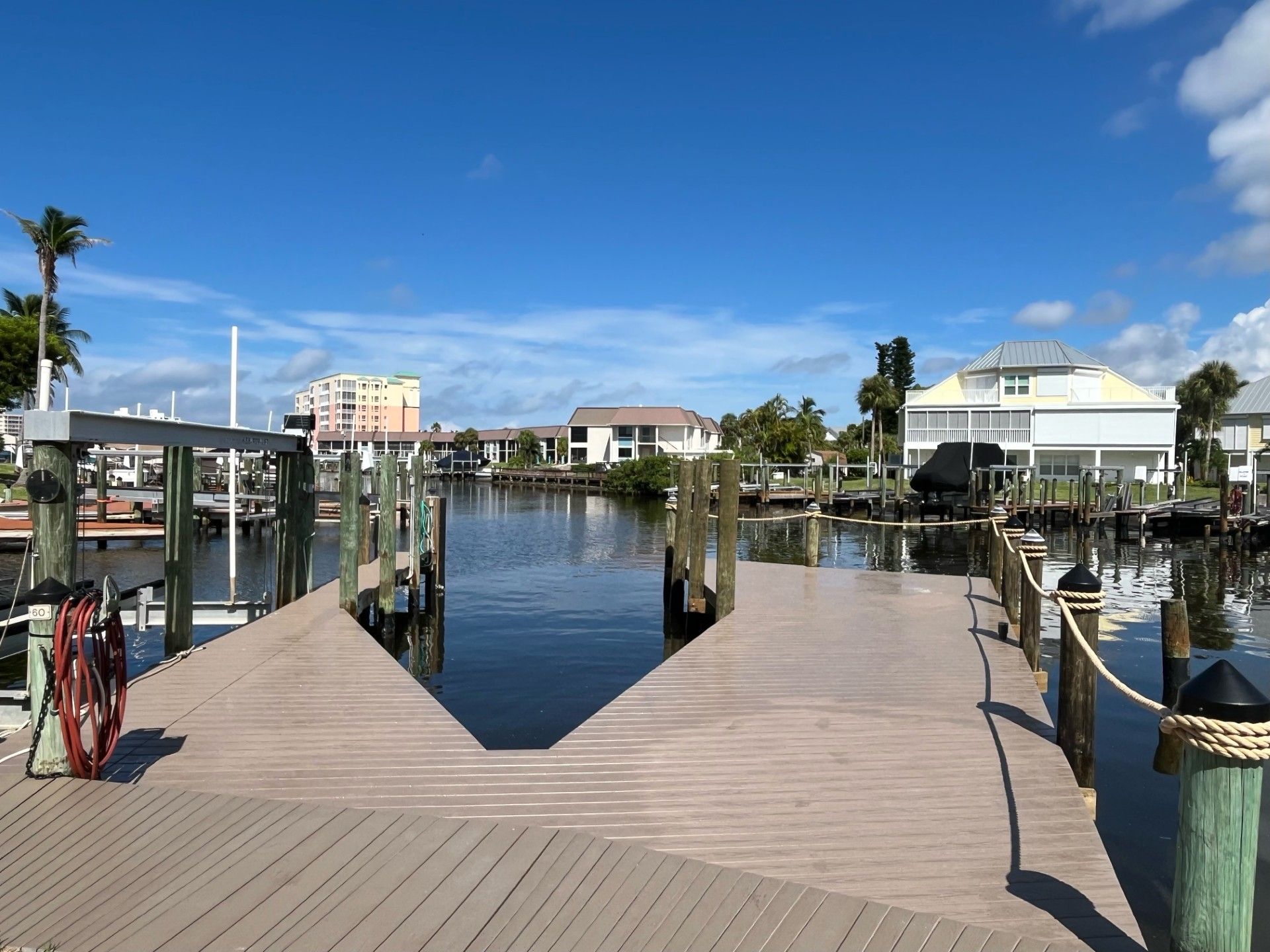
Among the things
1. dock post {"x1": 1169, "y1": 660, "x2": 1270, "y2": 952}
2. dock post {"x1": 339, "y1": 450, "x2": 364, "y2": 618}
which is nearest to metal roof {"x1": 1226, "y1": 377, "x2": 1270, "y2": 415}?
dock post {"x1": 339, "y1": 450, "x2": 364, "y2": 618}

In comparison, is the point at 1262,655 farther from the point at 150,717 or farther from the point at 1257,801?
the point at 150,717

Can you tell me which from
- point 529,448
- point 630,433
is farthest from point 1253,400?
point 529,448

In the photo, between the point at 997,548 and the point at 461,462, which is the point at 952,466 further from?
the point at 461,462

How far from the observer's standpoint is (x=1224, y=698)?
119 inches

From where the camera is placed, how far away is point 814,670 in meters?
9.03

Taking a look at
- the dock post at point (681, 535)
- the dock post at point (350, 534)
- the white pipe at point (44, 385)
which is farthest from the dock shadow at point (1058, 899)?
the dock post at point (681, 535)

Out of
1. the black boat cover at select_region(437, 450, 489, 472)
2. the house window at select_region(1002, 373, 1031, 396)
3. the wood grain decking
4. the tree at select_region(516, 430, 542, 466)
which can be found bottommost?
the wood grain decking

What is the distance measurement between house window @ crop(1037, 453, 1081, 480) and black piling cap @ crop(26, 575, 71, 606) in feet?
191

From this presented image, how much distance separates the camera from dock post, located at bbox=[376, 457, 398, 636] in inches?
592

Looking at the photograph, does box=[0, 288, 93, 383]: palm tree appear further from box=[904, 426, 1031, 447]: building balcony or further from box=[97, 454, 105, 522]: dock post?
box=[904, 426, 1031, 447]: building balcony

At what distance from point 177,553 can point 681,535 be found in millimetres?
8550

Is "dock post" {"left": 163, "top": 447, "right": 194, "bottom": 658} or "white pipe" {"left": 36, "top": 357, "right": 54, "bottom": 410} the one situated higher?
"white pipe" {"left": 36, "top": 357, "right": 54, "bottom": 410}

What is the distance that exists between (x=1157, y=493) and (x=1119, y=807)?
52180 millimetres

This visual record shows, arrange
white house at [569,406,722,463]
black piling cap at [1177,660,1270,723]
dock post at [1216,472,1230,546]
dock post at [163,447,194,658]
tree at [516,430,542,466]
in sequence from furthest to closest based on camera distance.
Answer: tree at [516,430,542,466], white house at [569,406,722,463], dock post at [1216,472,1230,546], dock post at [163,447,194,658], black piling cap at [1177,660,1270,723]
